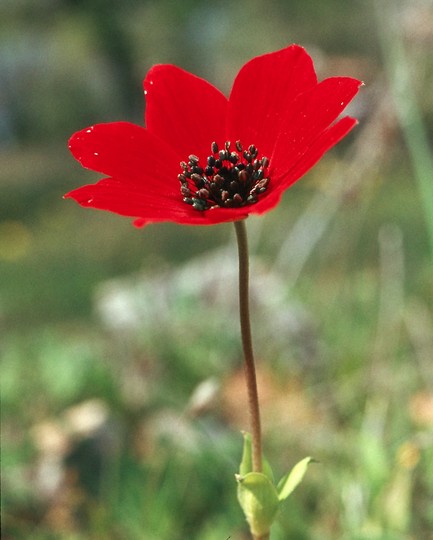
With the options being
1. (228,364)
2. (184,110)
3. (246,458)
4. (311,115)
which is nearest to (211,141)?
(184,110)

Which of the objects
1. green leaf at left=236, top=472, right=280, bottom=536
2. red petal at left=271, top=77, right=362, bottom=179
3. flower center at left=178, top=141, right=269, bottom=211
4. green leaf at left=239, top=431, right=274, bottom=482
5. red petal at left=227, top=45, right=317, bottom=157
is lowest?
green leaf at left=236, top=472, right=280, bottom=536

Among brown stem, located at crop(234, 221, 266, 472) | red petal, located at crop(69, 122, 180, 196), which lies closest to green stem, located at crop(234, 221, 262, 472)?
brown stem, located at crop(234, 221, 266, 472)

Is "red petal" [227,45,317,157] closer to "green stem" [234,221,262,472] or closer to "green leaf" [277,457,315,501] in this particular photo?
"green stem" [234,221,262,472]

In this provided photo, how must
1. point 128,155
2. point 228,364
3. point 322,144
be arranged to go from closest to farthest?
point 322,144 → point 128,155 → point 228,364

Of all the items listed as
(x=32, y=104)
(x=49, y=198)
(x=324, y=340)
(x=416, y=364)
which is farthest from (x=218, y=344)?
(x=32, y=104)

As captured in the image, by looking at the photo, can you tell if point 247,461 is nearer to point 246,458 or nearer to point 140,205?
point 246,458

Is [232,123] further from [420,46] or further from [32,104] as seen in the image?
[32,104]
